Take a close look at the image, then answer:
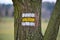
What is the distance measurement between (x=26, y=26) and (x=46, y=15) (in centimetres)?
131

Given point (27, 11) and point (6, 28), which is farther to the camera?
point (6, 28)

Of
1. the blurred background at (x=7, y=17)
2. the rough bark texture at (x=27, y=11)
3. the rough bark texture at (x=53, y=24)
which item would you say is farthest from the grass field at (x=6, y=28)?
the rough bark texture at (x=53, y=24)

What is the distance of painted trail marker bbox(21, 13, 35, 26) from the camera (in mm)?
2049

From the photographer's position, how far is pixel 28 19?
6.75ft

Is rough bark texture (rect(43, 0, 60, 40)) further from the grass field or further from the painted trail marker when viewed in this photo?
the grass field

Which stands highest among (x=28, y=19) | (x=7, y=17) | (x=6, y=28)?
(x=28, y=19)

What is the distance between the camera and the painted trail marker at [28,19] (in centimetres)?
205

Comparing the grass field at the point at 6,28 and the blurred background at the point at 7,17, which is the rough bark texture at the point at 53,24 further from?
the grass field at the point at 6,28

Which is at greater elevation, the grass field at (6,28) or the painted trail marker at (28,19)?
the painted trail marker at (28,19)

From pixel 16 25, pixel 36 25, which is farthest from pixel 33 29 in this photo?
pixel 16 25

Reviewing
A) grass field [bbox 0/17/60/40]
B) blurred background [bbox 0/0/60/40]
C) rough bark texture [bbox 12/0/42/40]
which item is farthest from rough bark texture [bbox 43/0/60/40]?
grass field [bbox 0/17/60/40]

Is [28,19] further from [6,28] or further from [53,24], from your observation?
[6,28]

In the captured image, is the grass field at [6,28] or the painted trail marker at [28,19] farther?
the grass field at [6,28]

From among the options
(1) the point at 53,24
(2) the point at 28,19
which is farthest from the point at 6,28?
(1) the point at 53,24
